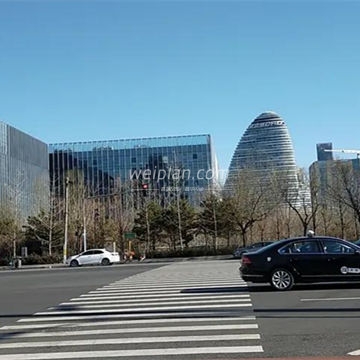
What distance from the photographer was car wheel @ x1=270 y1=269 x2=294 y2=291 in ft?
57.0

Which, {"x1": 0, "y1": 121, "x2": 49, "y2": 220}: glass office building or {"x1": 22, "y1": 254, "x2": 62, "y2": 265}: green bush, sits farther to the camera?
{"x1": 0, "y1": 121, "x2": 49, "y2": 220}: glass office building

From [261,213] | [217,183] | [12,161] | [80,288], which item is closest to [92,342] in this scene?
[80,288]

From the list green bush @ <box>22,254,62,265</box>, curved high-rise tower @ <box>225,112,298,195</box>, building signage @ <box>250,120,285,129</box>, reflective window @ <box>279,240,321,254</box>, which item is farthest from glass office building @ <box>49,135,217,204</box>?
reflective window @ <box>279,240,321,254</box>

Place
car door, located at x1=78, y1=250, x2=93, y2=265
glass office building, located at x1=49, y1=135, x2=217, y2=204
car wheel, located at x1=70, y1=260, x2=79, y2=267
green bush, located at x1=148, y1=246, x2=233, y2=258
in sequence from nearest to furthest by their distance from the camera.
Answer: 1. car wheel, located at x1=70, y1=260, x2=79, y2=267
2. car door, located at x1=78, y1=250, x2=93, y2=265
3. green bush, located at x1=148, y1=246, x2=233, y2=258
4. glass office building, located at x1=49, y1=135, x2=217, y2=204

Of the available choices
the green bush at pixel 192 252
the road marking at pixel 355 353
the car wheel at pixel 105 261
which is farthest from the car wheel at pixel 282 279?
the green bush at pixel 192 252

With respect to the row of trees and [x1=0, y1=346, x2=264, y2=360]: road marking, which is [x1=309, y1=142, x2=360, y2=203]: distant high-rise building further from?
[x1=0, y1=346, x2=264, y2=360]: road marking

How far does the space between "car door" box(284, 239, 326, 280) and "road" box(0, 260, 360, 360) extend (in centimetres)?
53

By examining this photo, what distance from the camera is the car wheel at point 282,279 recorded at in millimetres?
17375

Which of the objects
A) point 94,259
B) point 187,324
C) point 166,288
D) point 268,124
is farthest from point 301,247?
point 268,124

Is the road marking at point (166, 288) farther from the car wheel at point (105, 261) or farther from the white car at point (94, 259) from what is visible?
the white car at point (94, 259)

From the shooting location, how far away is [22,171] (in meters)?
96.6

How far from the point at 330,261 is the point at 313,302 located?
3.13m

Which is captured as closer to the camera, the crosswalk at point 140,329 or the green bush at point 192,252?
the crosswalk at point 140,329

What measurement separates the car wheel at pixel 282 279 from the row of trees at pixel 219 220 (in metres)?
45.8
